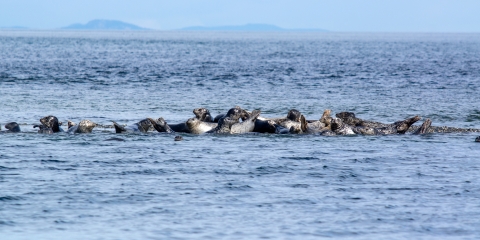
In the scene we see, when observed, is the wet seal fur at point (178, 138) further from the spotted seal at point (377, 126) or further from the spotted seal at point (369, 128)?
the spotted seal at point (377, 126)

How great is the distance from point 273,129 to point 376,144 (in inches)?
130

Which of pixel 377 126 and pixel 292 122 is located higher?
pixel 292 122

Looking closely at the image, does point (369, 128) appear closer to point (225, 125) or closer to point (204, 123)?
point (225, 125)

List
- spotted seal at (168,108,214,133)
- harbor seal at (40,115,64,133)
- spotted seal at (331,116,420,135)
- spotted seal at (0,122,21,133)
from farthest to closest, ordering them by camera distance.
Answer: spotted seal at (168,108,214,133) < spotted seal at (331,116,420,135) < spotted seal at (0,122,21,133) < harbor seal at (40,115,64,133)

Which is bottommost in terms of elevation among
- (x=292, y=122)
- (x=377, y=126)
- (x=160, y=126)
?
(x=377, y=126)

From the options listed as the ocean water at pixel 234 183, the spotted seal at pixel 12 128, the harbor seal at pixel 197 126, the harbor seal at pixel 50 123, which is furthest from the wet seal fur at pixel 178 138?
the spotted seal at pixel 12 128

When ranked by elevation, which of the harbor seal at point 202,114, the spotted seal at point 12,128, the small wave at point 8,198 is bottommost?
the spotted seal at point 12,128

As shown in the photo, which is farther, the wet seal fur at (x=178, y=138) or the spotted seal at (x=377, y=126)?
the spotted seal at (x=377, y=126)

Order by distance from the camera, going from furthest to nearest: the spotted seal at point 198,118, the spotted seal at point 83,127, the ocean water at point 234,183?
the spotted seal at point 198,118 < the spotted seal at point 83,127 < the ocean water at point 234,183

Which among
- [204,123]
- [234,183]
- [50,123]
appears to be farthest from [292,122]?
[234,183]

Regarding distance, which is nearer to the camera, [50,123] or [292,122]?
[50,123]

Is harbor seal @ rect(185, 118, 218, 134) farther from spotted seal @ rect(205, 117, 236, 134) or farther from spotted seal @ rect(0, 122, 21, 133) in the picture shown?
spotted seal @ rect(0, 122, 21, 133)

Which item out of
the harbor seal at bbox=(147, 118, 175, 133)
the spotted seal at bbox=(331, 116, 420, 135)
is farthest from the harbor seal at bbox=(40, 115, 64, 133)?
the spotted seal at bbox=(331, 116, 420, 135)

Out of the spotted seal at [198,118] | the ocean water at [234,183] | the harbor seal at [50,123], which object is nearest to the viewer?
the ocean water at [234,183]
